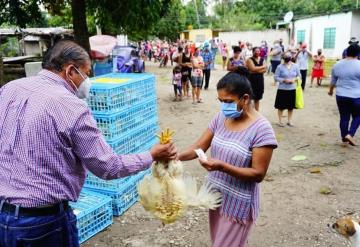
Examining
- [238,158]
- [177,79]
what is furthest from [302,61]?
[238,158]

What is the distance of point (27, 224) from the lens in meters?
2.05

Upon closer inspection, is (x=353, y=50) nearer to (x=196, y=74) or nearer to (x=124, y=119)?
(x=124, y=119)

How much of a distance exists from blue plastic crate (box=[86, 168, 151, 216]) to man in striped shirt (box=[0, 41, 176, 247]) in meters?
2.30

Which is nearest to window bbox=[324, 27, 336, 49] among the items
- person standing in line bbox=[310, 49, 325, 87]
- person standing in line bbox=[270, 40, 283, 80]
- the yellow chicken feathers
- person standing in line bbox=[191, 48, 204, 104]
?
person standing in line bbox=[270, 40, 283, 80]

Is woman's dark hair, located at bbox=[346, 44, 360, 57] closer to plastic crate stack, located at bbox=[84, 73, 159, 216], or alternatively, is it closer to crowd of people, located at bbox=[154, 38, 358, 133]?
crowd of people, located at bbox=[154, 38, 358, 133]

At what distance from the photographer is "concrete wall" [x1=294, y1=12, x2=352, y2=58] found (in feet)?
82.8

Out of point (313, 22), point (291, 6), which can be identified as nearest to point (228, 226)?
point (313, 22)

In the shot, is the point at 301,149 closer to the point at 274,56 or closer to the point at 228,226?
the point at 228,226

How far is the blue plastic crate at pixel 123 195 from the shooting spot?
177 inches

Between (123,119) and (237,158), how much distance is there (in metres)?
2.15

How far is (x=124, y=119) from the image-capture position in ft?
14.4

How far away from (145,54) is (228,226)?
102 ft

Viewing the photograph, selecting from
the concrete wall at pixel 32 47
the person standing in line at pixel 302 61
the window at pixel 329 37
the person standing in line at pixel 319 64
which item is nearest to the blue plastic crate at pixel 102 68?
the person standing in line at pixel 302 61

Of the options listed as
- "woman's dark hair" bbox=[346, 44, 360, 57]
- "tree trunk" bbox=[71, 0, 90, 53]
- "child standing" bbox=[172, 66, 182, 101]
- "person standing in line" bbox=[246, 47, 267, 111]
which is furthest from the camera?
"child standing" bbox=[172, 66, 182, 101]
